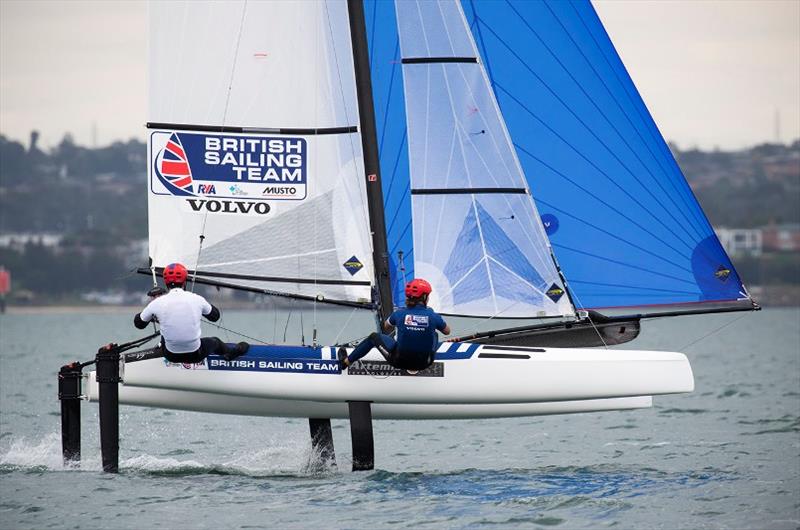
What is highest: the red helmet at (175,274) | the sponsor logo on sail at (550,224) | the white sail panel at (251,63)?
the white sail panel at (251,63)

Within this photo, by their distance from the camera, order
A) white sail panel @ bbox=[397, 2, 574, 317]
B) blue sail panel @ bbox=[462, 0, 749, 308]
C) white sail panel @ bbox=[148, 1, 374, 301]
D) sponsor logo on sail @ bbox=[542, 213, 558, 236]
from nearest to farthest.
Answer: white sail panel @ bbox=[148, 1, 374, 301], white sail panel @ bbox=[397, 2, 574, 317], blue sail panel @ bbox=[462, 0, 749, 308], sponsor logo on sail @ bbox=[542, 213, 558, 236]

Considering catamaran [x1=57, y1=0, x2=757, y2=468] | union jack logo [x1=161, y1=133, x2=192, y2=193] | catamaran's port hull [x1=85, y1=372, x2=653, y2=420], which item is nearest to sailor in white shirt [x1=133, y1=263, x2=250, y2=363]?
catamaran's port hull [x1=85, y1=372, x2=653, y2=420]

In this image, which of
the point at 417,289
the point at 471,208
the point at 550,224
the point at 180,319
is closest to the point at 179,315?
the point at 180,319

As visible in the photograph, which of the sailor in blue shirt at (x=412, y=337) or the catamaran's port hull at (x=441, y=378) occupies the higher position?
the sailor in blue shirt at (x=412, y=337)

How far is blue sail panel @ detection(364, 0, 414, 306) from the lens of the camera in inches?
538

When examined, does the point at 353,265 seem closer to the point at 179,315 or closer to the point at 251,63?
the point at 179,315

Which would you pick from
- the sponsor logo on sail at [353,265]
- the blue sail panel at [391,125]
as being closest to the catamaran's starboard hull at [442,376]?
the sponsor logo on sail at [353,265]

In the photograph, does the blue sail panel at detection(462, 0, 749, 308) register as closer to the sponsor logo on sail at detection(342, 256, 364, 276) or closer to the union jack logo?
the sponsor logo on sail at detection(342, 256, 364, 276)

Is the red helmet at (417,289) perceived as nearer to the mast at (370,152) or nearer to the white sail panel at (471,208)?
the mast at (370,152)

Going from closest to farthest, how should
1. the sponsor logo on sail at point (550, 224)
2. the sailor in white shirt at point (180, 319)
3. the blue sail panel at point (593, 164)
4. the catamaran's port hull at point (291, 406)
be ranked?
the sailor in white shirt at point (180, 319) < the catamaran's port hull at point (291, 406) < the blue sail panel at point (593, 164) < the sponsor logo on sail at point (550, 224)

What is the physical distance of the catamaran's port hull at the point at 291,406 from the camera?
12.8 m

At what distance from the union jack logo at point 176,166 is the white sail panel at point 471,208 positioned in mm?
1932

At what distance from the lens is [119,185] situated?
104 meters

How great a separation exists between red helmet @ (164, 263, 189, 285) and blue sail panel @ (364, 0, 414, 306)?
2.01 meters
